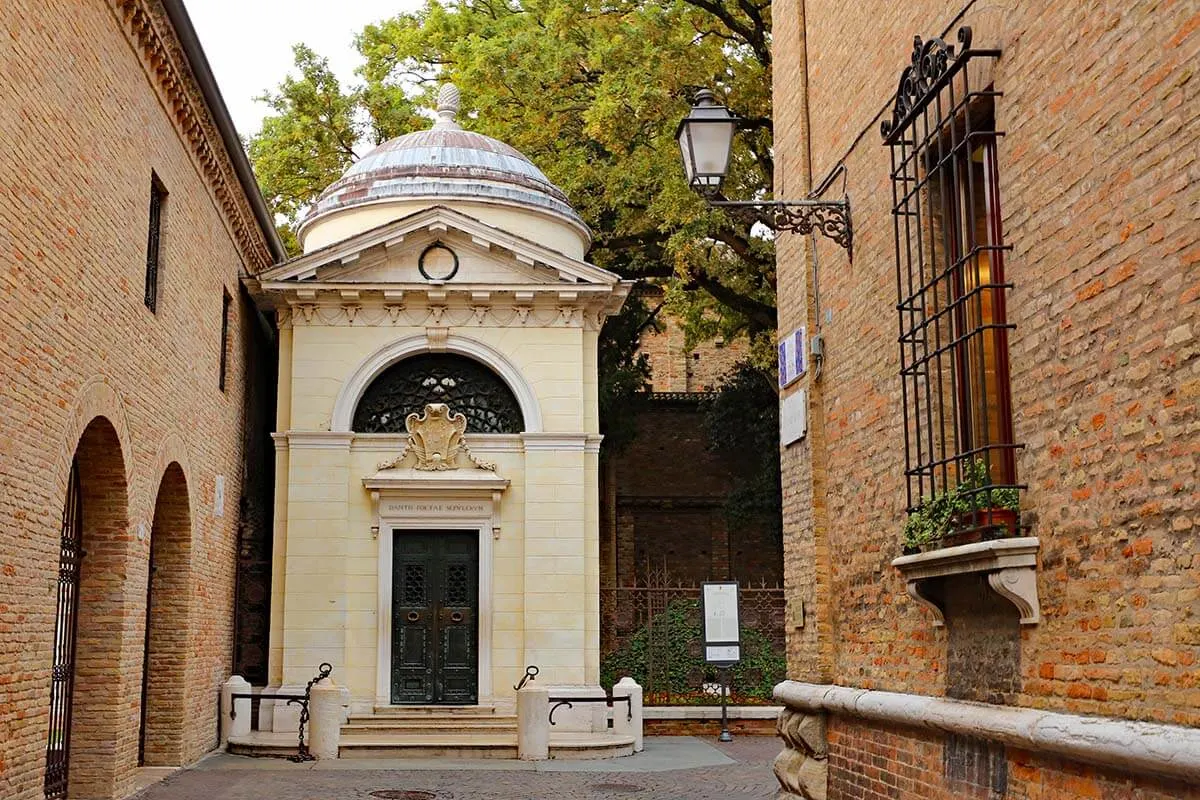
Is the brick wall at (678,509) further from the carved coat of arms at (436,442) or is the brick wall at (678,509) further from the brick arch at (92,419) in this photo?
the brick arch at (92,419)

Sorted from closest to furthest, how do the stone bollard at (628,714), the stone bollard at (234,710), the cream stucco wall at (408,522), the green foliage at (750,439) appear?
the stone bollard at (234,710)
the stone bollard at (628,714)
the cream stucco wall at (408,522)
the green foliage at (750,439)

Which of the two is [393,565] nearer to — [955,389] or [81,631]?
[81,631]

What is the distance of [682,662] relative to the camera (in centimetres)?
2253

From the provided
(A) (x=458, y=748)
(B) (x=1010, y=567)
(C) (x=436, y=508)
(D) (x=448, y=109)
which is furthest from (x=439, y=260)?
(B) (x=1010, y=567)

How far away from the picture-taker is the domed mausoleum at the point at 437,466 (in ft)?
64.5

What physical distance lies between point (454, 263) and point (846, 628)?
12.1 metres

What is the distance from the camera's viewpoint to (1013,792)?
6.94m

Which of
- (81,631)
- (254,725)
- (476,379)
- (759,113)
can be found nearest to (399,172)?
(476,379)

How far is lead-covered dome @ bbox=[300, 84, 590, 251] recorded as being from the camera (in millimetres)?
21891

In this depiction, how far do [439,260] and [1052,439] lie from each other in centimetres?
1499

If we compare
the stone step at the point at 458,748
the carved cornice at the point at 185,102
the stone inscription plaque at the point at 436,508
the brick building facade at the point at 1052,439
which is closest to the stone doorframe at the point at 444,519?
the stone inscription plaque at the point at 436,508

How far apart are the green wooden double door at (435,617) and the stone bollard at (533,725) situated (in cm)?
211

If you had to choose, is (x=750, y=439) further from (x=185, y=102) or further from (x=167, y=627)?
(x=185, y=102)

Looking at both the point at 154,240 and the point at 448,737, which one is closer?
the point at 154,240
